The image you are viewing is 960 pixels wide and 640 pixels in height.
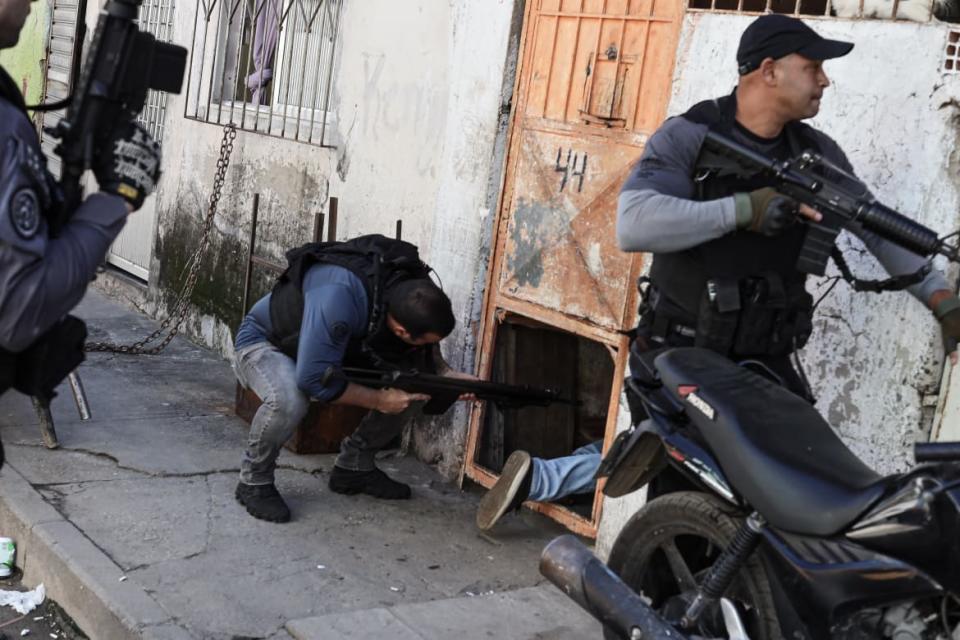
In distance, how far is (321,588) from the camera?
432 cm

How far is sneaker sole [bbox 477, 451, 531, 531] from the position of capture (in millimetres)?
4793

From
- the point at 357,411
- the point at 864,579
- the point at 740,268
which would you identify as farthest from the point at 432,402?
the point at 864,579

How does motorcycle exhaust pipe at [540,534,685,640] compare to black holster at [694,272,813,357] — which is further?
black holster at [694,272,813,357]

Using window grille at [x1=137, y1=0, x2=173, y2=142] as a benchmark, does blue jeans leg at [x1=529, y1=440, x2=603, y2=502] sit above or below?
below

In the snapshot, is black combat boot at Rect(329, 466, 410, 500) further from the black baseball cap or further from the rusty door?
the black baseball cap

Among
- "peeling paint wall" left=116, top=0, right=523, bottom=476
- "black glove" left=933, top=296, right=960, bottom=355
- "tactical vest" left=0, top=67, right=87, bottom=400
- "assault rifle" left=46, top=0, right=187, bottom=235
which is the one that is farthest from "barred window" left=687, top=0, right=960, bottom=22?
"tactical vest" left=0, top=67, right=87, bottom=400

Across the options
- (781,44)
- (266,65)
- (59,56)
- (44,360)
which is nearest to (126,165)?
(44,360)

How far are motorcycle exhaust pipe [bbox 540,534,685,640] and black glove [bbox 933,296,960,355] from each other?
1.06m

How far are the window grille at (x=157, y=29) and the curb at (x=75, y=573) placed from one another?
423cm

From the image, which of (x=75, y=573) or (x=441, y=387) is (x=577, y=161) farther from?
(x=75, y=573)

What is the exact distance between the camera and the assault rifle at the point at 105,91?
2.74m

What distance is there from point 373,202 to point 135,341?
2500 millimetres

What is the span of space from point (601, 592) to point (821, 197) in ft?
3.71

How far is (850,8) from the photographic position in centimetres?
394
